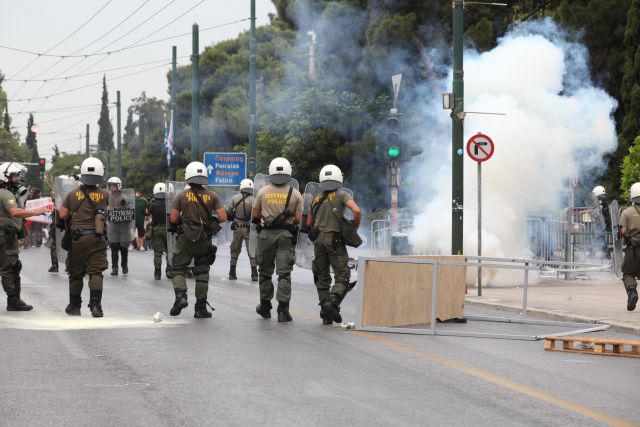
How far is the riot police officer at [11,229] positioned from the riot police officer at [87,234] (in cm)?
64

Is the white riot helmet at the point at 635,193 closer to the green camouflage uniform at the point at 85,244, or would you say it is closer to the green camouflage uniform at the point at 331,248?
the green camouflage uniform at the point at 331,248

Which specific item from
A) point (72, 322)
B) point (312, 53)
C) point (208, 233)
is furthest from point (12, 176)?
point (312, 53)

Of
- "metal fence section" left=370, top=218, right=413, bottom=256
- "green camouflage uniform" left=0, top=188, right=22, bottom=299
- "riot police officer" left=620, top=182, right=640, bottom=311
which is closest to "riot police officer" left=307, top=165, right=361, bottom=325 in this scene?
"green camouflage uniform" left=0, top=188, right=22, bottom=299

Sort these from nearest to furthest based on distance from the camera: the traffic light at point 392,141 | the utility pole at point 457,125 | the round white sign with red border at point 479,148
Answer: the round white sign with red border at point 479,148
the utility pole at point 457,125
the traffic light at point 392,141

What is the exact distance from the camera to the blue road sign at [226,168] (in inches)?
1403

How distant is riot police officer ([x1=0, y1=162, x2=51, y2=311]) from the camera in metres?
14.1

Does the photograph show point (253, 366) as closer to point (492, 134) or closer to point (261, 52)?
point (492, 134)

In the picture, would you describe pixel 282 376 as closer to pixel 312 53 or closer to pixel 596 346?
pixel 596 346

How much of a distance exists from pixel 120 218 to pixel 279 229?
9.89 meters

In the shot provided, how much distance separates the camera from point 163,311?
1455 centimetres

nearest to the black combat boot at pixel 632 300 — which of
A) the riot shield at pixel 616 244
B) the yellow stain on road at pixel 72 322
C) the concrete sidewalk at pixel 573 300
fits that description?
the concrete sidewalk at pixel 573 300

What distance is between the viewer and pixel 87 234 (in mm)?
13562

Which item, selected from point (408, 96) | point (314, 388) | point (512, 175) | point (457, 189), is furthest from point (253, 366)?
point (408, 96)

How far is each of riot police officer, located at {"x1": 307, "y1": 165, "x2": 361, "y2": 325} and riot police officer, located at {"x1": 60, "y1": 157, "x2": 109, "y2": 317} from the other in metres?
2.44
